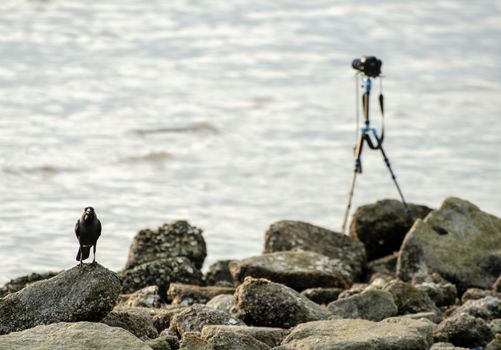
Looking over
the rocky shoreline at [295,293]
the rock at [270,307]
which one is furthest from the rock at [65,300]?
the rock at [270,307]

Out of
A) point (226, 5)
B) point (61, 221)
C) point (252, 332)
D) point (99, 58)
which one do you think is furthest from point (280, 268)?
point (226, 5)

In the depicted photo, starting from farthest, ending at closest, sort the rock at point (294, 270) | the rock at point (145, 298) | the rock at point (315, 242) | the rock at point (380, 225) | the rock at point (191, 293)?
1. the rock at point (380, 225)
2. the rock at point (315, 242)
3. the rock at point (294, 270)
4. the rock at point (191, 293)
5. the rock at point (145, 298)

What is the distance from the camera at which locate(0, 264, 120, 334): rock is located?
15.1m

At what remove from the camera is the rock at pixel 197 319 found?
16109 mm

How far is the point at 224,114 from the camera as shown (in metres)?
37.5

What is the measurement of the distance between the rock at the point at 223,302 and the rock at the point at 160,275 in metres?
1.78

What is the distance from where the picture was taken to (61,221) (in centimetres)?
2642

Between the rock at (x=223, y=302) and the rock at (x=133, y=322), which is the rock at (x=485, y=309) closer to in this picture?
the rock at (x=223, y=302)

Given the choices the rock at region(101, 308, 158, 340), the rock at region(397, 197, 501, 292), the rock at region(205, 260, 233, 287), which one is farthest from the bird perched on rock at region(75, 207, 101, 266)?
the rock at region(397, 197, 501, 292)

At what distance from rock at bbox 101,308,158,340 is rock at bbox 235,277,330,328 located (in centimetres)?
128

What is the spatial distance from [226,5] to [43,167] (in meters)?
22.4

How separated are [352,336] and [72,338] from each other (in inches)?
112

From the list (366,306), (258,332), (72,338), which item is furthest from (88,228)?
(366,306)

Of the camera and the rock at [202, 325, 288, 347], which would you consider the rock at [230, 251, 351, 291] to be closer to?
the camera
